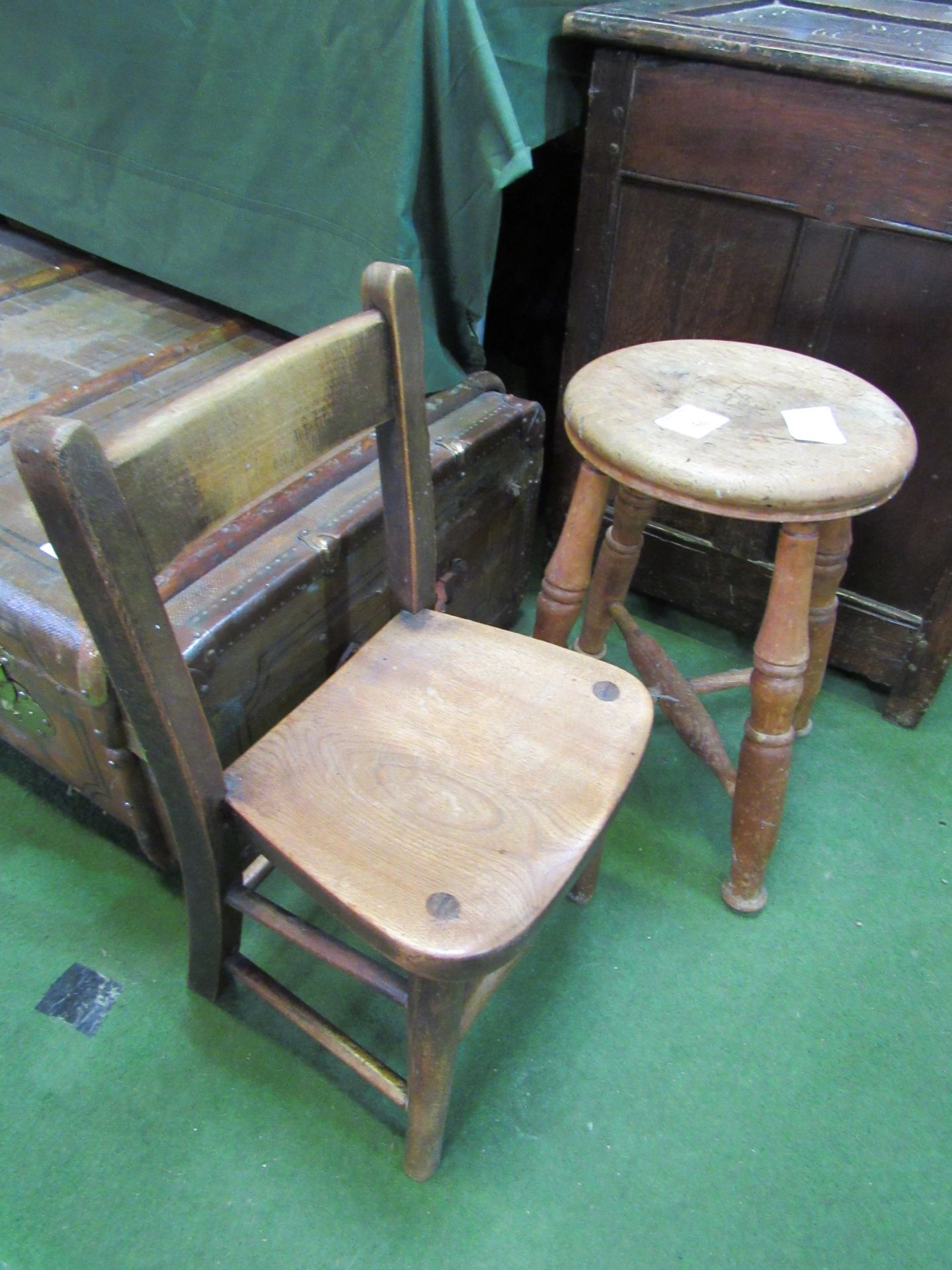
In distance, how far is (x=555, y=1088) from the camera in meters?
1.10

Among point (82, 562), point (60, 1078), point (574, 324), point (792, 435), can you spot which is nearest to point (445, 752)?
point (82, 562)

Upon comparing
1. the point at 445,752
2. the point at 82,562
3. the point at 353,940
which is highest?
the point at 82,562

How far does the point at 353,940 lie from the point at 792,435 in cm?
89

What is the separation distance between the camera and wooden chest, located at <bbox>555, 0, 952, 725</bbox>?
45.8 inches

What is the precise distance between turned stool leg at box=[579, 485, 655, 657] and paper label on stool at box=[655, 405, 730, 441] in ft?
0.81

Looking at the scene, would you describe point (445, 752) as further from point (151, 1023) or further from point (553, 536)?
point (553, 536)

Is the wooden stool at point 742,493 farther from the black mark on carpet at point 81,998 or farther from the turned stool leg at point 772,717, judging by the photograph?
the black mark on carpet at point 81,998

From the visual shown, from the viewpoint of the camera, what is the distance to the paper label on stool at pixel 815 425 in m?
1.01

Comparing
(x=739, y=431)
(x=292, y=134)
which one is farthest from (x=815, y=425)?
(x=292, y=134)

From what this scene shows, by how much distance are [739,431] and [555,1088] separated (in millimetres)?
849

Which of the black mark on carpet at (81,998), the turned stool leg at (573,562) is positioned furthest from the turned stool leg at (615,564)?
the black mark on carpet at (81,998)

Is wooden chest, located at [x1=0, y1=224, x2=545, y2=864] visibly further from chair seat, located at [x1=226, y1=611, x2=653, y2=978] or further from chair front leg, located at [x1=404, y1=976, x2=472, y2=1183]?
chair front leg, located at [x1=404, y1=976, x2=472, y2=1183]

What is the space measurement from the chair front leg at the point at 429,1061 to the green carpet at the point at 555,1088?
76 millimetres

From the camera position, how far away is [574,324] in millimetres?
1534
